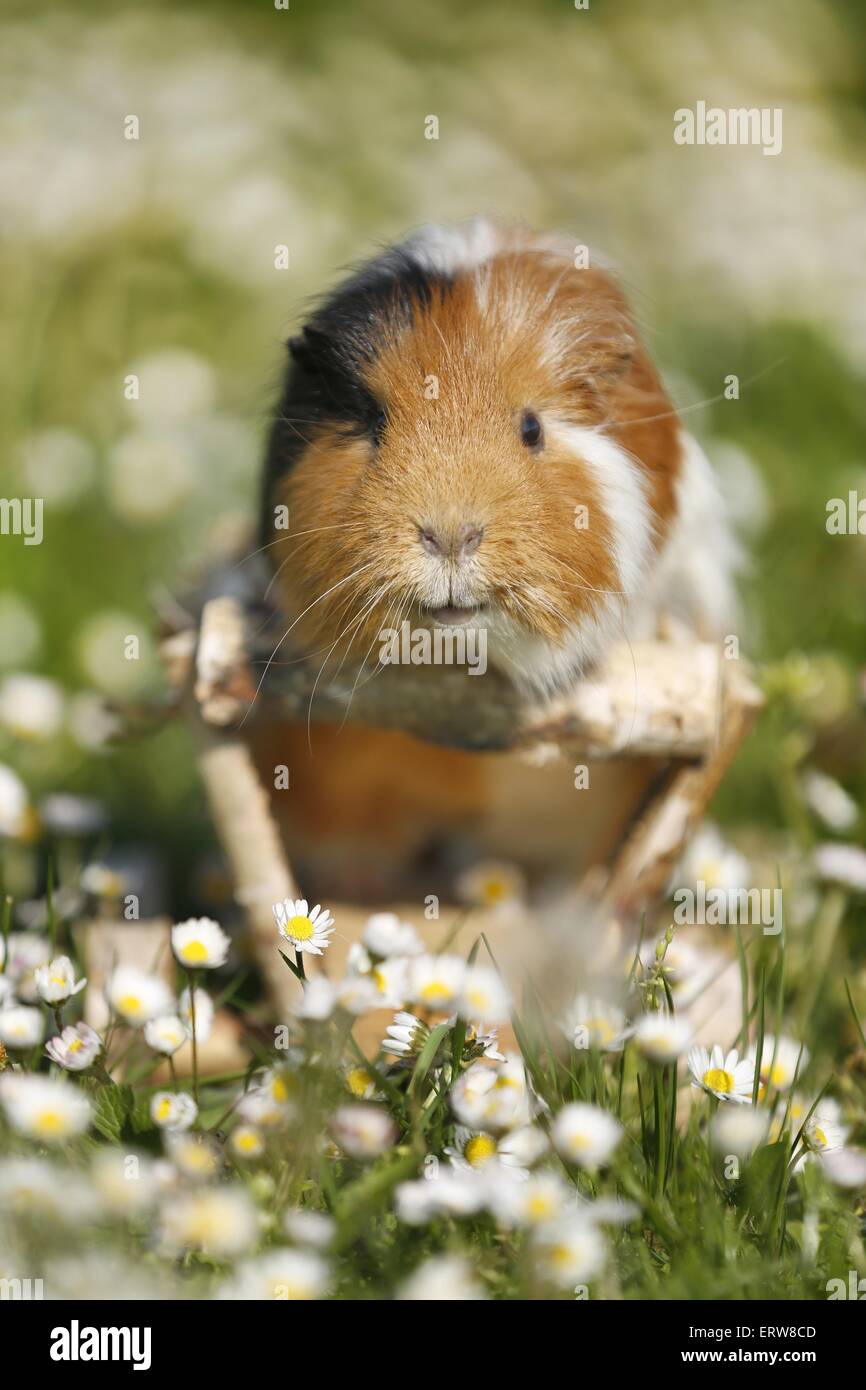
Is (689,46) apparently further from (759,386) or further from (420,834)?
(420,834)

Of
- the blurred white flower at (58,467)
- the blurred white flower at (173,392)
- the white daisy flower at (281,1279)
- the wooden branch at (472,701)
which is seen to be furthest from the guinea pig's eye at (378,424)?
the blurred white flower at (173,392)

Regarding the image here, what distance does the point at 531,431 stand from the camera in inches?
99.0

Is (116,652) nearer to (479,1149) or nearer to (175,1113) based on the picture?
(175,1113)

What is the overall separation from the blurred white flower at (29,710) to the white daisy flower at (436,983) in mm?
1622

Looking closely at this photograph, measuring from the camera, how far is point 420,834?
3498mm

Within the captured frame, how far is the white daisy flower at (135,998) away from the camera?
237cm

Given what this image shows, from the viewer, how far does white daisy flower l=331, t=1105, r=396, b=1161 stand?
2.08 meters

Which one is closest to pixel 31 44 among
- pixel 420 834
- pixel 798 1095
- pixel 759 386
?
pixel 759 386

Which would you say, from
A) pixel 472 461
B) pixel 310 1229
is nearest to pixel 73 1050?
pixel 310 1229

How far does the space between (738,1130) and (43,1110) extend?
1140mm

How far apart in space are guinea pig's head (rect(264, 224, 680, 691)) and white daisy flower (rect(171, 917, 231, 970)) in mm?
590

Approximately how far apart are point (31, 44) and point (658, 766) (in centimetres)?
585

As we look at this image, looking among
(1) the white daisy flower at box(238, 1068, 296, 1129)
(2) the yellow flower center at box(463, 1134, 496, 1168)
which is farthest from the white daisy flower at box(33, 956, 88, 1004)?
(2) the yellow flower center at box(463, 1134, 496, 1168)
